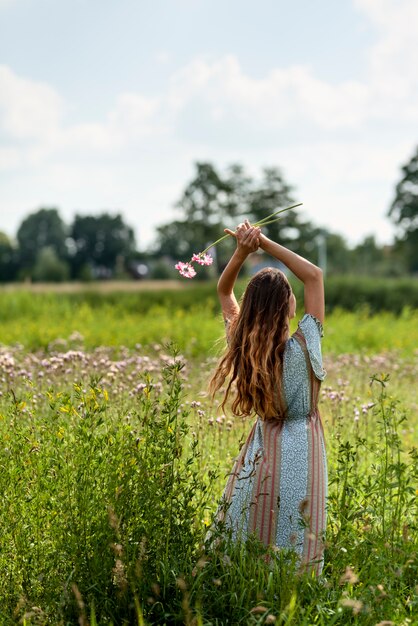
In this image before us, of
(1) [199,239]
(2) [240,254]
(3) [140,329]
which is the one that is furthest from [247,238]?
(1) [199,239]

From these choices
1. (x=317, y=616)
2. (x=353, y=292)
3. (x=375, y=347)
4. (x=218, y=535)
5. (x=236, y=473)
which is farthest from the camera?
(x=353, y=292)

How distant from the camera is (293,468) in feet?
10.9

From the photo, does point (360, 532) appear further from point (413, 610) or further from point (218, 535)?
point (218, 535)

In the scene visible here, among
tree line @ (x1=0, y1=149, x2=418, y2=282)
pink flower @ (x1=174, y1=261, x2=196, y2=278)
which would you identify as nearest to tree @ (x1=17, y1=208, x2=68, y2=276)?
tree line @ (x1=0, y1=149, x2=418, y2=282)

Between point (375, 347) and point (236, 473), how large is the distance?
29.2ft

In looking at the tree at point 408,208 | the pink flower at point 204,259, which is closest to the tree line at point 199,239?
the tree at point 408,208

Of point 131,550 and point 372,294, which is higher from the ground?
point 372,294

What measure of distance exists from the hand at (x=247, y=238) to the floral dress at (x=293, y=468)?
1.24ft

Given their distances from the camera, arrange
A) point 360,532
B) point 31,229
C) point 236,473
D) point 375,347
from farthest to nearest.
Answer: point 31,229 < point 375,347 < point 360,532 < point 236,473

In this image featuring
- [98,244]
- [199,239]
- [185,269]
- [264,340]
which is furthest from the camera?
[98,244]

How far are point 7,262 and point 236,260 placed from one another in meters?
79.5

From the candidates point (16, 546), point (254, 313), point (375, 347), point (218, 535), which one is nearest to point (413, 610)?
point (218, 535)

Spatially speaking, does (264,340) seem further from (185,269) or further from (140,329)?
(140,329)

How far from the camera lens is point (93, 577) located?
2924 millimetres
